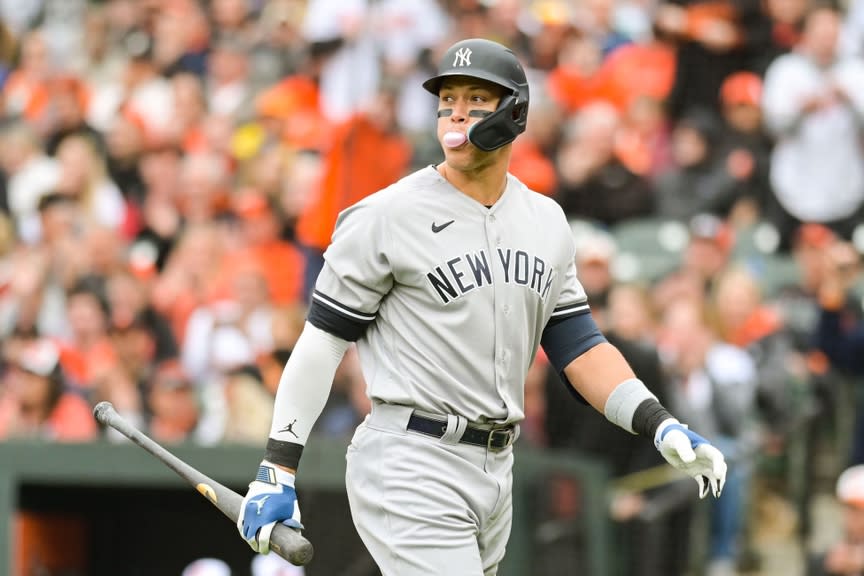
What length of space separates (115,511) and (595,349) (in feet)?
16.2

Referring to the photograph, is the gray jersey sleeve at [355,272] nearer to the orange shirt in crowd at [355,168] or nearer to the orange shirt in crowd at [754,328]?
the orange shirt in crowd at [355,168]

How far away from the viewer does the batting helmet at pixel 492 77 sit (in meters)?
A: 4.02

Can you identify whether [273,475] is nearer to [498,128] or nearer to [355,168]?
[498,128]

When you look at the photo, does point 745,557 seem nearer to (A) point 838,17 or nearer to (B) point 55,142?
(A) point 838,17

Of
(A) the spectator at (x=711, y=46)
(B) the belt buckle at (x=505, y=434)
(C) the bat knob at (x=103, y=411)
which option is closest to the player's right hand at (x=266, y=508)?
(B) the belt buckle at (x=505, y=434)

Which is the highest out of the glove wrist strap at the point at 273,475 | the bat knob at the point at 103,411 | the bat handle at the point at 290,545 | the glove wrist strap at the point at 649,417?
the glove wrist strap at the point at 649,417

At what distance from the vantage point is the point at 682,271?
8.29 m

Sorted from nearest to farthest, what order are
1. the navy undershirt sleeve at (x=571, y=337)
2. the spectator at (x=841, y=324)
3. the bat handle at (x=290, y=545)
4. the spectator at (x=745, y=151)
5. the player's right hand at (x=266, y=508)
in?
the bat handle at (x=290, y=545), the player's right hand at (x=266, y=508), the navy undershirt sleeve at (x=571, y=337), the spectator at (x=841, y=324), the spectator at (x=745, y=151)

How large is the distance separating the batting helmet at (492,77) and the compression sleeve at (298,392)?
0.65 m

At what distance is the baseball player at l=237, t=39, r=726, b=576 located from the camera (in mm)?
4004

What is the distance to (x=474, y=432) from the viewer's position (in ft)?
13.4

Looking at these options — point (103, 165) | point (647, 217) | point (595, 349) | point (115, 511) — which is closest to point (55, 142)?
point (103, 165)

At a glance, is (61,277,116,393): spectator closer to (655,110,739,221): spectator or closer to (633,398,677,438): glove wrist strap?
(655,110,739,221): spectator

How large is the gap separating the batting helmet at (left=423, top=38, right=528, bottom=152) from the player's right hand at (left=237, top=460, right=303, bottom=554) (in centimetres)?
98
